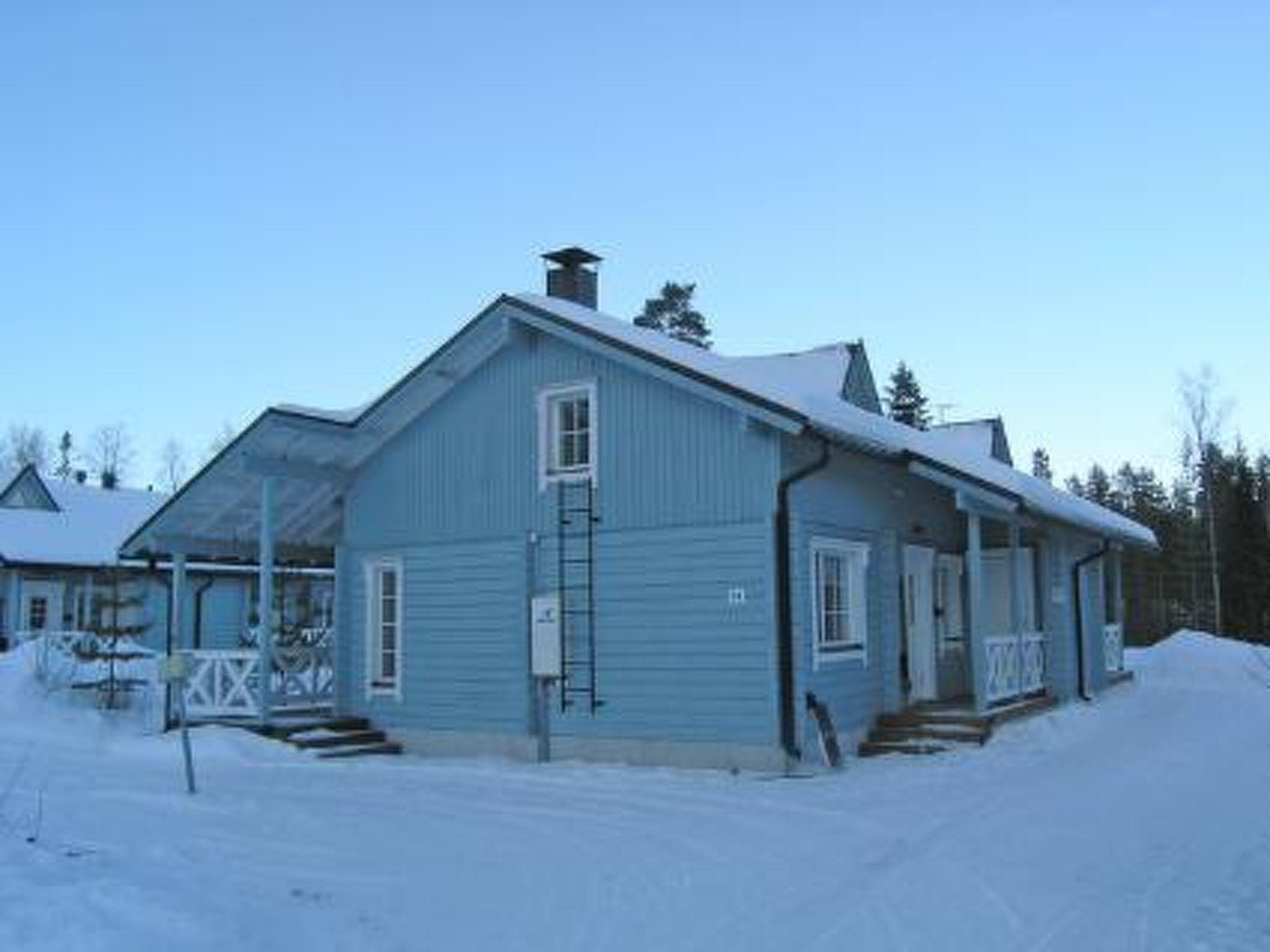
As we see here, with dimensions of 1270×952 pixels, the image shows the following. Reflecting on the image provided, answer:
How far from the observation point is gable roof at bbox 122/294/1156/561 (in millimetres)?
14797

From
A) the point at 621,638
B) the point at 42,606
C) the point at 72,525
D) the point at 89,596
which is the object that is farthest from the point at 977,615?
the point at 72,525

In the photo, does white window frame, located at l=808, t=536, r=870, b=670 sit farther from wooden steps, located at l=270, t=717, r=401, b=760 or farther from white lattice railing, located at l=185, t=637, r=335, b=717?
white lattice railing, located at l=185, t=637, r=335, b=717

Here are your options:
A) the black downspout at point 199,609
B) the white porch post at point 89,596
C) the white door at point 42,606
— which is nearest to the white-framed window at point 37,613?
the white door at point 42,606

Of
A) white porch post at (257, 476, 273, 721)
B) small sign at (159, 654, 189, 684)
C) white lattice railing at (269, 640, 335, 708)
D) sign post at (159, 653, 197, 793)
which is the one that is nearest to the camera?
sign post at (159, 653, 197, 793)

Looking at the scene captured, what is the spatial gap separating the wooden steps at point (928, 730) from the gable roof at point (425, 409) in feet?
8.64

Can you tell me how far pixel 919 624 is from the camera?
59.4ft

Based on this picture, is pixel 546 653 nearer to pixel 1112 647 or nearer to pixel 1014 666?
pixel 1014 666

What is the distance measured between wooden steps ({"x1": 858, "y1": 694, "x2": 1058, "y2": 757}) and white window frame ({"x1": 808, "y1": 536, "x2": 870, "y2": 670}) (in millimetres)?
868

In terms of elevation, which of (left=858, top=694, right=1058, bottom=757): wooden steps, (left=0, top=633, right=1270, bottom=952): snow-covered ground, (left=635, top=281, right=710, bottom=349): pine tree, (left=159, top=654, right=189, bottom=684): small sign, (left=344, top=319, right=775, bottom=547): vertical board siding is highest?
(left=635, top=281, right=710, bottom=349): pine tree

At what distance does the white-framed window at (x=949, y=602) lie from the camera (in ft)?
63.0

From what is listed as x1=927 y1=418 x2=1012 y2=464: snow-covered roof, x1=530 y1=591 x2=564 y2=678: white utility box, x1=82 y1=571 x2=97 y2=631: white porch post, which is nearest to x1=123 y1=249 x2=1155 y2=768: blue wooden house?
x1=530 y1=591 x2=564 y2=678: white utility box

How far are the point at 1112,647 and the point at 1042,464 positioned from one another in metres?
60.1

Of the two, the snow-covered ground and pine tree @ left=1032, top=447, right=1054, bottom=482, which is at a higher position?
pine tree @ left=1032, top=447, right=1054, bottom=482

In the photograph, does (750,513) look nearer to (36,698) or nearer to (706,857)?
(706,857)
